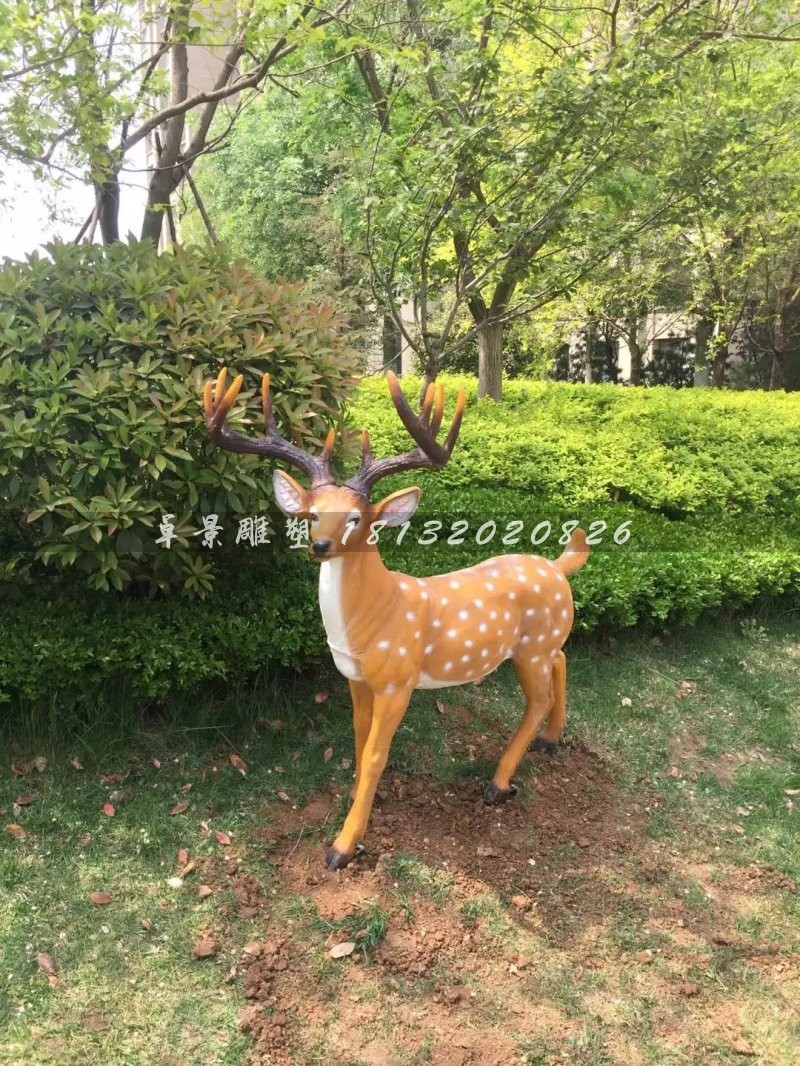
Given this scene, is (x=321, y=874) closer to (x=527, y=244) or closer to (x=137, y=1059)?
(x=137, y=1059)

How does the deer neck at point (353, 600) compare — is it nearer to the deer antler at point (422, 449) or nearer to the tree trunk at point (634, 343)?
the deer antler at point (422, 449)

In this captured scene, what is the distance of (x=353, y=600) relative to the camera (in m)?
2.71

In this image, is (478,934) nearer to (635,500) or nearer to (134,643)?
(134,643)

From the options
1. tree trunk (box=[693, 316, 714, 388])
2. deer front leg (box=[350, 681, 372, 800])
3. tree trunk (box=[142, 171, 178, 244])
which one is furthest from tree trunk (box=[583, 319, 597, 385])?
deer front leg (box=[350, 681, 372, 800])

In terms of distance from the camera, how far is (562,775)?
12.1 ft

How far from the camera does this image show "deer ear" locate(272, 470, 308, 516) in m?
2.56

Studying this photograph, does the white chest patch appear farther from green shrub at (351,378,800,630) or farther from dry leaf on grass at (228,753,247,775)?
green shrub at (351,378,800,630)

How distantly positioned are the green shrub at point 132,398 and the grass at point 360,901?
0.96 meters

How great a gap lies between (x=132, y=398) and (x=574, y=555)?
207cm

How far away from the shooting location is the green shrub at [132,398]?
3062mm

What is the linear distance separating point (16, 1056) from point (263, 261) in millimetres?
15374

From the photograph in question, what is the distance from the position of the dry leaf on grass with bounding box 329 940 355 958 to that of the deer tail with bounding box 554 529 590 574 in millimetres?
1786

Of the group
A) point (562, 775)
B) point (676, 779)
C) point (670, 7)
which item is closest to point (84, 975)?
point (562, 775)

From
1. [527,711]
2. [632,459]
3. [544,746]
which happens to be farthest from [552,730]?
[632,459]
